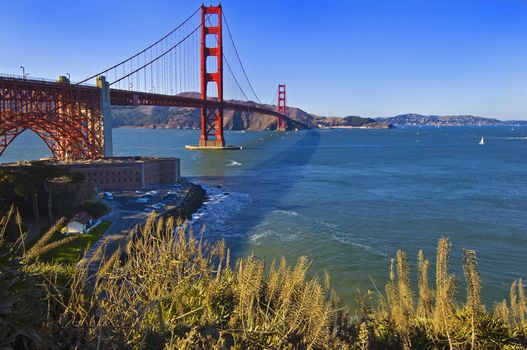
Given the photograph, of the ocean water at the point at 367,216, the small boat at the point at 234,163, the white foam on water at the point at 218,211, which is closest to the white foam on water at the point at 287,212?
the ocean water at the point at 367,216

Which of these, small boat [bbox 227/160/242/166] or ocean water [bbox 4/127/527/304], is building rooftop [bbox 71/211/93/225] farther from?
small boat [bbox 227/160/242/166]

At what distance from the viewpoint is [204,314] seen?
217 inches

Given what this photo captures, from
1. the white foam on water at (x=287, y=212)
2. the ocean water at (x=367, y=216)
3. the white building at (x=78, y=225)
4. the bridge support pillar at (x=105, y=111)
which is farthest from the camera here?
the bridge support pillar at (x=105, y=111)

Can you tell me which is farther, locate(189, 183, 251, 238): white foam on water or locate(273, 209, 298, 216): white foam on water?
locate(273, 209, 298, 216): white foam on water

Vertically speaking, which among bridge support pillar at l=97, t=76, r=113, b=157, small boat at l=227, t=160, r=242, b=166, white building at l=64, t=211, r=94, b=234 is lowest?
small boat at l=227, t=160, r=242, b=166

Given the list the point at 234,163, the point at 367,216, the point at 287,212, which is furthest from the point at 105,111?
the point at 367,216

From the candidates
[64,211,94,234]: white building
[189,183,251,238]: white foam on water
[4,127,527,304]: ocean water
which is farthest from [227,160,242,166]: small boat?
[64,211,94,234]: white building

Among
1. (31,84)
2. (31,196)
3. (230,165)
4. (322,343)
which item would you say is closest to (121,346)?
(322,343)

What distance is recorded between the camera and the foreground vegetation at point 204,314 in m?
4.20

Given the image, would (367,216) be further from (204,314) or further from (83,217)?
(204,314)

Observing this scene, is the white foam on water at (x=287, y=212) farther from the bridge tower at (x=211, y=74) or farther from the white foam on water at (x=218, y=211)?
the bridge tower at (x=211, y=74)

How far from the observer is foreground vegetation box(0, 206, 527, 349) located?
13.8 ft

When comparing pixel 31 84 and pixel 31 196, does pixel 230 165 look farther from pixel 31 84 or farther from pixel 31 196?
pixel 31 196

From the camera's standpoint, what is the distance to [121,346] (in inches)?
171
